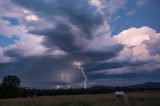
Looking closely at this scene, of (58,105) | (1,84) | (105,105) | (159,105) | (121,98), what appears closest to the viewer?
(159,105)

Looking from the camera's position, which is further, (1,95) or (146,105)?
(1,95)

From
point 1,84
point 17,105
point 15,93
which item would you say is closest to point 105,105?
point 17,105

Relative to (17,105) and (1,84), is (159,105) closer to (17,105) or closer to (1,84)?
(17,105)

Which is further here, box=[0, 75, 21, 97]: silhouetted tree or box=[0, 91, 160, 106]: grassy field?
box=[0, 75, 21, 97]: silhouetted tree

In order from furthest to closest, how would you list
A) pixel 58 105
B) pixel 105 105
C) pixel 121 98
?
pixel 121 98 → pixel 58 105 → pixel 105 105

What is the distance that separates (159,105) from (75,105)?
766 cm

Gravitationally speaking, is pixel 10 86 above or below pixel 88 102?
above

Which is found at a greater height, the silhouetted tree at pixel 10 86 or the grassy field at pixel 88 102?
the silhouetted tree at pixel 10 86

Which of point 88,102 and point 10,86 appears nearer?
point 88,102

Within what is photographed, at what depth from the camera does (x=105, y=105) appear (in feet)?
87.7

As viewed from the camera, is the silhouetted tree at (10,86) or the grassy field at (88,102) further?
the silhouetted tree at (10,86)

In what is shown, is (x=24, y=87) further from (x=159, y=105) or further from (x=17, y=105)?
(x=159, y=105)

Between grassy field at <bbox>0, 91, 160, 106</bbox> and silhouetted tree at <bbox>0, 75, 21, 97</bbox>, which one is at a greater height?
silhouetted tree at <bbox>0, 75, 21, 97</bbox>

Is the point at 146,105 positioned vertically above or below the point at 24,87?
below
